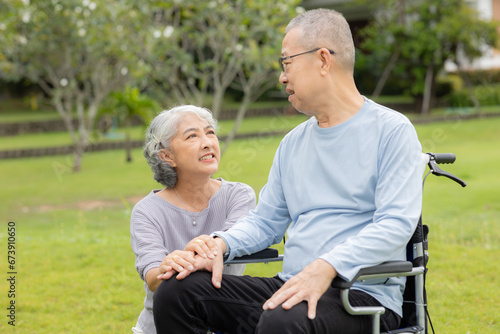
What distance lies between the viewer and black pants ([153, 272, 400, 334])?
84.4 inches

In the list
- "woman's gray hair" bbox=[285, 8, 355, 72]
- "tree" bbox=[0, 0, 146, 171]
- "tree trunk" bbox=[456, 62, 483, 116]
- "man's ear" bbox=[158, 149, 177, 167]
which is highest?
"woman's gray hair" bbox=[285, 8, 355, 72]

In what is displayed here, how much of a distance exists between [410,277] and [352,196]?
40cm

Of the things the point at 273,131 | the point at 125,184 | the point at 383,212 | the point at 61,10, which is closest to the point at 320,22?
the point at 383,212

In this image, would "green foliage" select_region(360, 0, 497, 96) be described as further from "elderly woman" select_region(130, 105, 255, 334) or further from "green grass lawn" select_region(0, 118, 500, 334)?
"elderly woman" select_region(130, 105, 255, 334)

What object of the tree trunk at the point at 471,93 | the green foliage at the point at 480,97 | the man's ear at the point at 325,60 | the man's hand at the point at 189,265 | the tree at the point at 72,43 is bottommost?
the green foliage at the point at 480,97

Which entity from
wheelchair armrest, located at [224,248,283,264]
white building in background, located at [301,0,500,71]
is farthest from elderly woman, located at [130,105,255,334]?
white building in background, located at [301,0,500,71]

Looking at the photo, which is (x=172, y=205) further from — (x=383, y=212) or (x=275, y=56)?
(x=275, y=56)

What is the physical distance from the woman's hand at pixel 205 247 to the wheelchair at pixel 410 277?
4.7 inches

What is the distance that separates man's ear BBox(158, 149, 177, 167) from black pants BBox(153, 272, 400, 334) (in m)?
0.68

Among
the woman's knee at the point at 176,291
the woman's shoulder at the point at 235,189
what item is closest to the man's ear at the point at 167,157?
the woman's shoulder at the point at 235,189

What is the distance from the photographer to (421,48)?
65.2ft

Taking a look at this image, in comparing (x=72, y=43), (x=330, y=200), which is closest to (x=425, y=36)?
(x=72, y=43)

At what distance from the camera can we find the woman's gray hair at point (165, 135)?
2986 mm

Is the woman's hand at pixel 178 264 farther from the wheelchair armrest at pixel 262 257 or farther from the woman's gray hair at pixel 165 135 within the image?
the woman's gray hair at pixel 165 135
